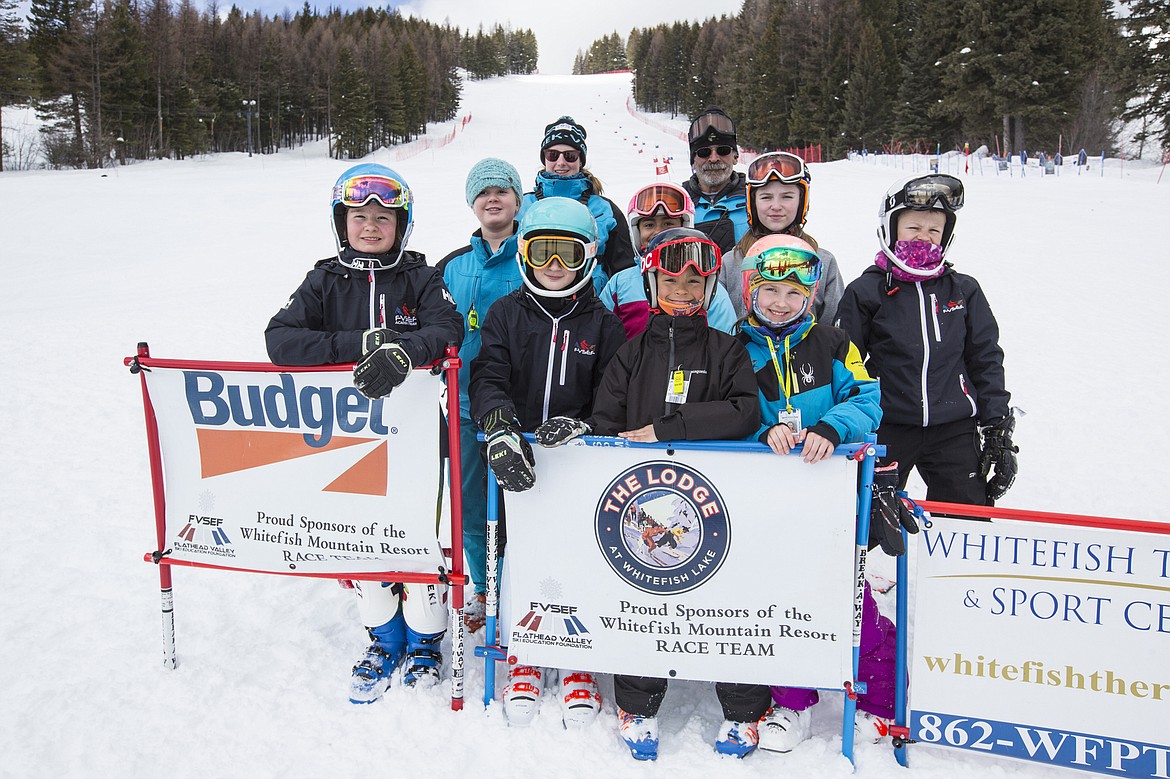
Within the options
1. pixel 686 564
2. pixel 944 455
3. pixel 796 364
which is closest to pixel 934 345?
pixel 944 455

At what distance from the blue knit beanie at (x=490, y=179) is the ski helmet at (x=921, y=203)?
203 cm

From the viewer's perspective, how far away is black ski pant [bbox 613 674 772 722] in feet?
9.84

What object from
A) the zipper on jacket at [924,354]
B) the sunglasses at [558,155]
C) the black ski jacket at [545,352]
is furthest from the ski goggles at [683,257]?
the sunglasses at [558,155]

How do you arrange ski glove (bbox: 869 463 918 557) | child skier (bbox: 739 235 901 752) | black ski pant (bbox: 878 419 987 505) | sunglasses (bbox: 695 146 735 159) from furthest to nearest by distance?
1. sunglasses (bbox: 695 146 735 159)
2. black ski pant (bbox: 878 419 987 505)
3. child skier (bbox: 739 235 901 752)
4. ski glove (bbox: 869 463 918 557)

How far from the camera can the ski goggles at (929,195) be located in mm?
3510

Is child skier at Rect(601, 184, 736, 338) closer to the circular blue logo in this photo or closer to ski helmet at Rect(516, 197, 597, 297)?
ski helmet at Rect(516, 197, 597, 297)

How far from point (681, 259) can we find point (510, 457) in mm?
1156

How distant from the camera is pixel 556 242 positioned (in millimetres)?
3266

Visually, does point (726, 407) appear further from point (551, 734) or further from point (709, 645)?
point (551, 734)

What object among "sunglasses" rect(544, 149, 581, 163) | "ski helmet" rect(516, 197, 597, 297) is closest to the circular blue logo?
"ski helmet" rect(516, 197, 597, 297)

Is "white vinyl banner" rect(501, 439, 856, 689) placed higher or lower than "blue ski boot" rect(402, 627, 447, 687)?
higher

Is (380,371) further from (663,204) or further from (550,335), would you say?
(663,204)

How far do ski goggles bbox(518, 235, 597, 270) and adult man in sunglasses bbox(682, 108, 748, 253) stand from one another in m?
1.40

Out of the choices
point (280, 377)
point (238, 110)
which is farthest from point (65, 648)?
point (238, 110)
